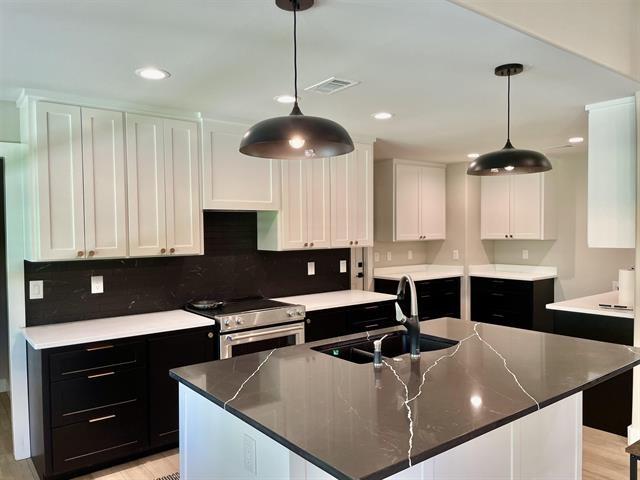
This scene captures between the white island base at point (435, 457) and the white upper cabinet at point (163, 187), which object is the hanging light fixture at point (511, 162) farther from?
the white upper cabinet at point (163, 187)

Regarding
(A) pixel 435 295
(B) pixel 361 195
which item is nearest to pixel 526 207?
(A) pixel 435 295

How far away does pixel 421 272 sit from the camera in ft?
20.8

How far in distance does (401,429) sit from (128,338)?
7.00 feet

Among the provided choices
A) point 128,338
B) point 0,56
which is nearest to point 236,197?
point 128,338

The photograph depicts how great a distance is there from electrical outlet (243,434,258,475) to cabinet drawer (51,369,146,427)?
1.62 m

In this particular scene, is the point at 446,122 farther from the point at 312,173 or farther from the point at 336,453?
the point at 336,453

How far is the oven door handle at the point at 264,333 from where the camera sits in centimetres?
337

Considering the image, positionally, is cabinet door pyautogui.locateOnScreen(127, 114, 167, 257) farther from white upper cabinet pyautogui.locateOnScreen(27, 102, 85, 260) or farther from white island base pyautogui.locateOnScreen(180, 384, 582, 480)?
white island base pyautogui.locateOnScreen(180, 384, 582, 480)

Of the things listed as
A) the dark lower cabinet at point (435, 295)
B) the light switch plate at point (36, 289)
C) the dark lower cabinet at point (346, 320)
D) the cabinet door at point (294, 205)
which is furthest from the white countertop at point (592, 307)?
the light switch plate at point (36, 289)

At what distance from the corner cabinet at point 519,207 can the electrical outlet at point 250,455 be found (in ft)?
16.8

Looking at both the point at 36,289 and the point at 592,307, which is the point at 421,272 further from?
the point at 36,289

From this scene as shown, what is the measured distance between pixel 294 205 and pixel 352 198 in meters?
0.65

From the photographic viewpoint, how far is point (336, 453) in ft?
4.22

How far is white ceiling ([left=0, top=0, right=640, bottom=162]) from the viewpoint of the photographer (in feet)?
6.37
